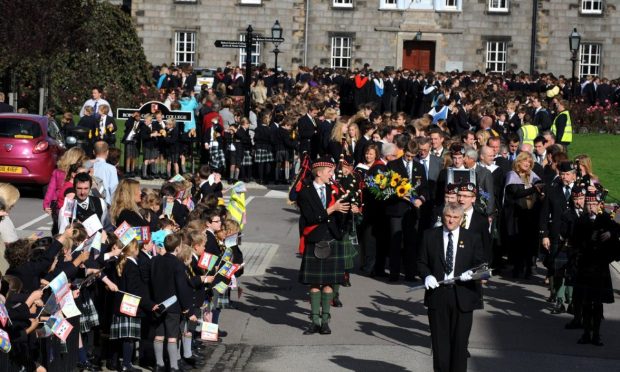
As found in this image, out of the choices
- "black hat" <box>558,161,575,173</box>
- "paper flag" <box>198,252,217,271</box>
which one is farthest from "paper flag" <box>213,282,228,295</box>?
"black hat" <box>558,161,575,173</box>

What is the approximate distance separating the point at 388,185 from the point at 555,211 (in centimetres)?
227

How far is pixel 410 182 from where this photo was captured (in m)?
18.2

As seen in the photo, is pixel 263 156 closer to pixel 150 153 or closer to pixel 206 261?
pixel 150 153

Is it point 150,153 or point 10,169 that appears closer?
point 10,169

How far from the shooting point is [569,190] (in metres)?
17.0

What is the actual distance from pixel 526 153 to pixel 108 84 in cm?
2586

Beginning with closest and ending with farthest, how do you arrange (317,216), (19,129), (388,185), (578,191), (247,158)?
1. (317,216)
2. (578,191)
3. (388,185)
4. (19,129)
5. (247,158)

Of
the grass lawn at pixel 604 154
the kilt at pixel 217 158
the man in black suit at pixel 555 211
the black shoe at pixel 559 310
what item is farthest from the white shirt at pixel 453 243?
the kilt at pixel 217 158

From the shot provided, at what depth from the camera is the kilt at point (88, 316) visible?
1295 cm

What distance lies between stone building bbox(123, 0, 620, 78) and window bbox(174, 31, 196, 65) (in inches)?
1.7

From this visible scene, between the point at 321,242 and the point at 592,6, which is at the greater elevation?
the point at 592,6

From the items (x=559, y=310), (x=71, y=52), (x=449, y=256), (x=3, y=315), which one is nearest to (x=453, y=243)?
(x=449, y=256)

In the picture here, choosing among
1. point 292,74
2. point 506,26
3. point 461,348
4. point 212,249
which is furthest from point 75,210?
point 506,26

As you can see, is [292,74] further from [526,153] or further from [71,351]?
[71,351]
